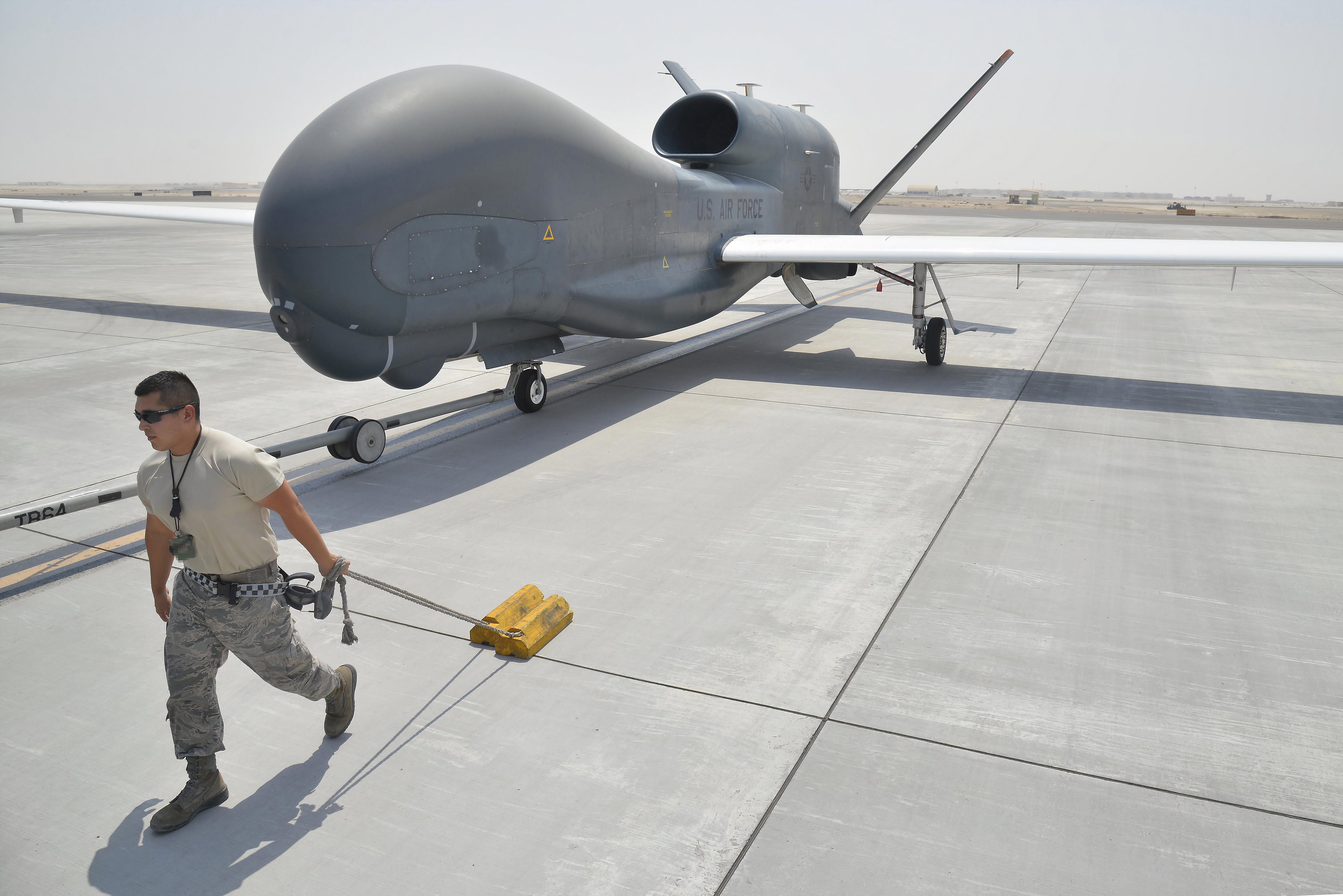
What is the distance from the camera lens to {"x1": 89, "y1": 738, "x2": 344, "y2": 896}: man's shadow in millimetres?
3041

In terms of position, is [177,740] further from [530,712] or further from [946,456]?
[946,456]

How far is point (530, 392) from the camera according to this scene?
912 cm

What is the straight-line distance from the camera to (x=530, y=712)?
4.02m

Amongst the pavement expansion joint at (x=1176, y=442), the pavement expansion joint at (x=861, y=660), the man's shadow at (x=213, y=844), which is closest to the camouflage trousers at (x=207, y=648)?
the man's shadow at (x=213, y=844)

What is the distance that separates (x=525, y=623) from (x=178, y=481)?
73.6 inches

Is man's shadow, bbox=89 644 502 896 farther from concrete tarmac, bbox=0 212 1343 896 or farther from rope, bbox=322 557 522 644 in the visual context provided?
rope, bbox=322 557 522 644

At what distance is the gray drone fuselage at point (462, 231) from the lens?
6492 millimetres

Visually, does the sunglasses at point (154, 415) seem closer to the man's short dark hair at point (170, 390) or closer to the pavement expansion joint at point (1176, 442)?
the man's short dark hair at point (170, 390)

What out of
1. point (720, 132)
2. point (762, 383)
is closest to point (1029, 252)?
point (762, 383)

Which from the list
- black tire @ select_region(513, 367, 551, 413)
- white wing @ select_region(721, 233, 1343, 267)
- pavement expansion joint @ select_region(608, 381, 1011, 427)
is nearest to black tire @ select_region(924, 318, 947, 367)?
white wing @ select_region(721, 233, 1343, 267)

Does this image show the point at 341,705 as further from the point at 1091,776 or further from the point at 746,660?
the point at 1091,776

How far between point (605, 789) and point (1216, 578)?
4031 mm

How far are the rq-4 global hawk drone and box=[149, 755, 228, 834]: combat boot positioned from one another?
13.0 feet

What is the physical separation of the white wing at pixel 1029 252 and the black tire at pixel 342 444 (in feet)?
18.9
